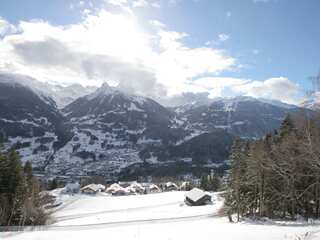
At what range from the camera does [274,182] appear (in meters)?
44.4

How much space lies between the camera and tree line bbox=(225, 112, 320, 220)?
119ft

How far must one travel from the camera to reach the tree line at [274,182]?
36156mm

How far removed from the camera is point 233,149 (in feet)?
181

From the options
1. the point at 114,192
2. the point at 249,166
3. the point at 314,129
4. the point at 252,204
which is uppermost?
the point at 314,129

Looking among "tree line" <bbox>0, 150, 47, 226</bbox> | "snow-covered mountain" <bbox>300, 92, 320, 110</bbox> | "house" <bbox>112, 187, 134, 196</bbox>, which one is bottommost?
"house" <bbox>112, 187, 134, 196</bbox>

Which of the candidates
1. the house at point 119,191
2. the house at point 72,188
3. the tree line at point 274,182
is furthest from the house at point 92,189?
the tree line at point 274,182

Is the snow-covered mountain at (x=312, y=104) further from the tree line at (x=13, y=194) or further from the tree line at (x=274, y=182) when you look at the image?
the tree line at (x=13, y=194)

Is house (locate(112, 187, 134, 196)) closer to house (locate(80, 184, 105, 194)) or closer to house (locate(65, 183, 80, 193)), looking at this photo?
house (locate(80, 184, 105, 194))

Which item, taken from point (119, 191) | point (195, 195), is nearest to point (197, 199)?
point (195, 195)

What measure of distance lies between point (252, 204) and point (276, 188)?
20.6 ft

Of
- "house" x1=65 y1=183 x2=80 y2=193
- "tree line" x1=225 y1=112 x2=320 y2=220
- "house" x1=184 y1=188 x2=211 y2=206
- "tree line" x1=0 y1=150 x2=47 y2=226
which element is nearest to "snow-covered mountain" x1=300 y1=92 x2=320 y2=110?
"tree line" x1=225 y1=112 x2=320 y2=220

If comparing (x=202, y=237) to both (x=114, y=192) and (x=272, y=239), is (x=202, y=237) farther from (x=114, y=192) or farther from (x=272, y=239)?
(x=114, y=192)

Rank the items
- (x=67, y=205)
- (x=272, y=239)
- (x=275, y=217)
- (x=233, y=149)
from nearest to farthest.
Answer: (x=272, y=239), (x=275, y=217), (x=233, y=149), (x=67, y=205)

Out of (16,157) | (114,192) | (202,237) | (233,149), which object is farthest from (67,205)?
(202,237)
